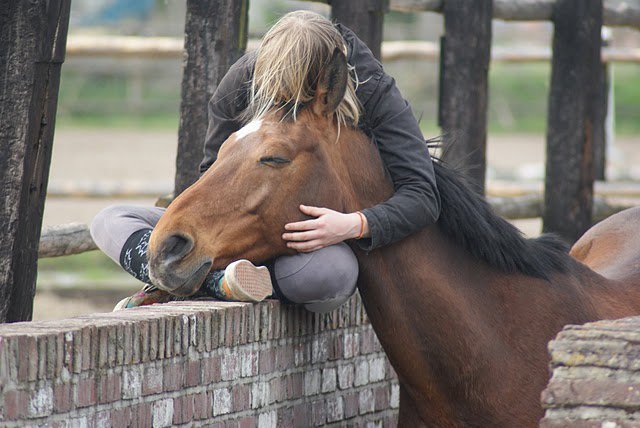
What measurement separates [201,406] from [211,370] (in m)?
0.10

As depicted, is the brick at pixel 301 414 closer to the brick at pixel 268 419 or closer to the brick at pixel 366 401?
the brick at pixel 268 419

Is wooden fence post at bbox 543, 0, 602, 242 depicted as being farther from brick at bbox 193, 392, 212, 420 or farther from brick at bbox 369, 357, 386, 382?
brick at bbox 193, 392, 212, 420

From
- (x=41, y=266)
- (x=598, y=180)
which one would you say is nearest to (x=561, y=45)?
(x=598, y=180)

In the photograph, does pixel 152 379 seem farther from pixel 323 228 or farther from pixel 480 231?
pixel 480 231

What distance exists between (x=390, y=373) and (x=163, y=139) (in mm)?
15618

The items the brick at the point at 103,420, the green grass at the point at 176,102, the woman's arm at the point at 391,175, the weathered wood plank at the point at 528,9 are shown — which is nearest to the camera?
the brick at the point at 103,420

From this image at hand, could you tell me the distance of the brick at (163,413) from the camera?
8.84ft

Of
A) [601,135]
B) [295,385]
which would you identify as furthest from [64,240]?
[601,135]

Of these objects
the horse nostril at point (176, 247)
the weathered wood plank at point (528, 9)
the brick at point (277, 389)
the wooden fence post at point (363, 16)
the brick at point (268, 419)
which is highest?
the weathered wood plank at point (528, 9)

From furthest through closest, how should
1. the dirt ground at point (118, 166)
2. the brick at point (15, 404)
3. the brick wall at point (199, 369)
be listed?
the dirt ground at point (118, 166) < the brick wall at point (199, 369) < the brick at point (15, 404)

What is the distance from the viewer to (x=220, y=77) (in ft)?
13.3

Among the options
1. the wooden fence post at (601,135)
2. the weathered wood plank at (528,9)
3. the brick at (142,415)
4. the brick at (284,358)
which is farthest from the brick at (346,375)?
the wooden fence post at (601,135)

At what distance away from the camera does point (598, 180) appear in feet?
28.6

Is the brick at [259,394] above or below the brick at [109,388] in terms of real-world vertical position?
below
